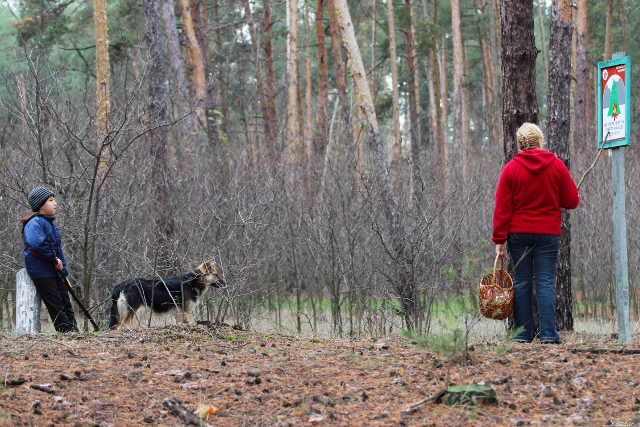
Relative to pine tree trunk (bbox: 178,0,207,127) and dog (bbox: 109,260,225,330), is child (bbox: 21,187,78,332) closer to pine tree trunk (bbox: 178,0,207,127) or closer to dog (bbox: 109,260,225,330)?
dog (bbox: 109,260,225,330)

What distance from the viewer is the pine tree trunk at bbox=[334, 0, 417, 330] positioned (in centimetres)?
988

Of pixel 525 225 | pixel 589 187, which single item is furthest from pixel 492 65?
pixel 525 225

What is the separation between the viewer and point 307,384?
5035 mm

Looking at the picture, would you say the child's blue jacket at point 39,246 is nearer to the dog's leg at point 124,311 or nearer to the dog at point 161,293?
the dog at point 161,293

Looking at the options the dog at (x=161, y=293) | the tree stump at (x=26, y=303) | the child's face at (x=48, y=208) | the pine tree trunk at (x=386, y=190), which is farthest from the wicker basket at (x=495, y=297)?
the tree stump at (x=26, y=303)

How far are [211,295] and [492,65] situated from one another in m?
27.0

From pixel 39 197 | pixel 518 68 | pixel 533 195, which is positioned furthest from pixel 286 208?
pixel 533 195

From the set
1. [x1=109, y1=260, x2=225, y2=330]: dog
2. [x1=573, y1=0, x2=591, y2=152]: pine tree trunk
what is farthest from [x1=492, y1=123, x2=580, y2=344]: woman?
[x1=573, y1=0, x2=591, y2=152]: pine tree trunk

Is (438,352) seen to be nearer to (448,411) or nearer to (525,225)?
(448,411)

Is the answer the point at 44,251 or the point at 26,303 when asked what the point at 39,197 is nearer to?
the point at 44,251

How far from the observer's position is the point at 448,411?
433 centimetres

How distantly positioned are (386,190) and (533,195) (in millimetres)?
4453

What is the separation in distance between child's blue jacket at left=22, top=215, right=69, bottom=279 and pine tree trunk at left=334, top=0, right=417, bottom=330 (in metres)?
4.41

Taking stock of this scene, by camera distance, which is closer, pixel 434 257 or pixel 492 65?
pixel 434 257
